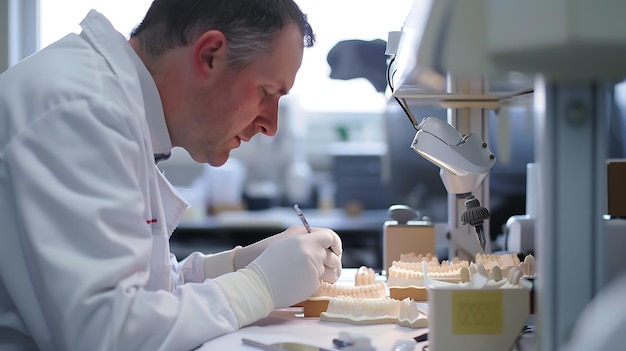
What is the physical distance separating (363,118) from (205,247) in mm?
1764

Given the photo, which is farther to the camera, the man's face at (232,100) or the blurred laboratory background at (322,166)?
the blurred laboratory background at (322,166)

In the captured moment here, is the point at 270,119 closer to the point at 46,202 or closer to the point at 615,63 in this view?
the point at 46,202

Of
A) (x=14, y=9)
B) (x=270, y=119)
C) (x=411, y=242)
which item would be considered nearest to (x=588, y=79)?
(x=270, y=119)

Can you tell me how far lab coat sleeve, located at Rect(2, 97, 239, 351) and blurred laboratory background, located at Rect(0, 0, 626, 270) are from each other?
231 cm

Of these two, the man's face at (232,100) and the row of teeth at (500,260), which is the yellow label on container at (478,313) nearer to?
the row of teeth at (500,260)

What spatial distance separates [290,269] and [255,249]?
38 cm

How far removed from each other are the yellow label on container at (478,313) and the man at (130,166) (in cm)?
48

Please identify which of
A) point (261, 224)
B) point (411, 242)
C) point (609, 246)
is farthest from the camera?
point (261, 224)

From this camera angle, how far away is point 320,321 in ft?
5.10

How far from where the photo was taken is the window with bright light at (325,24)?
140 inches

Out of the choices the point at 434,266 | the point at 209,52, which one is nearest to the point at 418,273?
the point at 434,266

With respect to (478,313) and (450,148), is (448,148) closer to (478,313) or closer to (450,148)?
(450,148)

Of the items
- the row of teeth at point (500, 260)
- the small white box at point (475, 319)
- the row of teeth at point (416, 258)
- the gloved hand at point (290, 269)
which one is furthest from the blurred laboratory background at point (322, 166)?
the small white box at point (475, 319)

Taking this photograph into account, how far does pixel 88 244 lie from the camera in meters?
1.23
